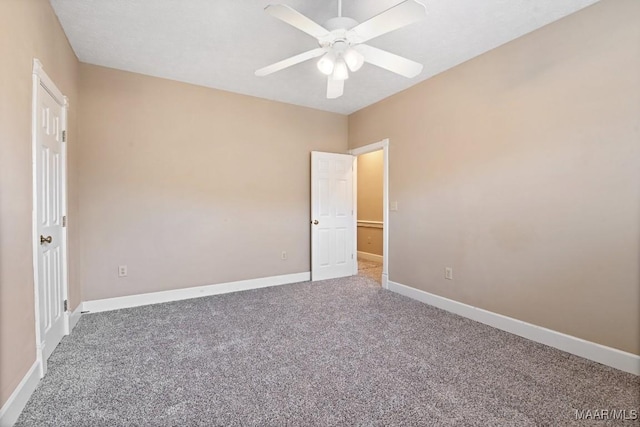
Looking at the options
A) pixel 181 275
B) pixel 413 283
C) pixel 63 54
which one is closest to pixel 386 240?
pixel 413 283

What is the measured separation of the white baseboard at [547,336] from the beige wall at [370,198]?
2.72 m

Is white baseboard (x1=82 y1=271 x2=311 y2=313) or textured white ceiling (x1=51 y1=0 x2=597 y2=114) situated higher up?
textured white ceiling (x1=51 y1=0 x2=597 y2=114)

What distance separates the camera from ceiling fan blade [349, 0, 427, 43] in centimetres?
150

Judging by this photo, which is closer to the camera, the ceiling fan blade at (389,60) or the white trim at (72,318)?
the ceiling fan blade at (389,60)

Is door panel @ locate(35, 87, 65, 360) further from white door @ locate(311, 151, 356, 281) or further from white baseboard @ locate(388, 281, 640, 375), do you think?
white baseboard @ locate(388, 281, 640, 375)

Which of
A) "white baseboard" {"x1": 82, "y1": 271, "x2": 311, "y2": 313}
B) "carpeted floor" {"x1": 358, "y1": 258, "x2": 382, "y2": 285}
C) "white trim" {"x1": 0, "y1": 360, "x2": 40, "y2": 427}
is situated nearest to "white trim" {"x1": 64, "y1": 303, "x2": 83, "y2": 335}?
"white baseboard" {"x1": 82, "y1": 271, "x2": 311, "y2": 313}

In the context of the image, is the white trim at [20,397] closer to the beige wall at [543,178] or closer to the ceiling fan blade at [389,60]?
the ceiling fan blade at [389,60]

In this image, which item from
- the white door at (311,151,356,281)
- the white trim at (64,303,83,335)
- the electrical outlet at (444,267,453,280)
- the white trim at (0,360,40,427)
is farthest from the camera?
the white door at (311,151,356,281)

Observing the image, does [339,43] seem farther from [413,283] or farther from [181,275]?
[181,275]

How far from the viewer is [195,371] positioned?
205 cm

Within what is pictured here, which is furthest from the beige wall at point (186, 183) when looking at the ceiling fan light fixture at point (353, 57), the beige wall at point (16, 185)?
the ceiling fan light fixture at point (353, 57)

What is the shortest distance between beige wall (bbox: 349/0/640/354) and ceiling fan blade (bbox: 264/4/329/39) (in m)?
1.96

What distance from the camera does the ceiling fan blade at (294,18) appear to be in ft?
5.24

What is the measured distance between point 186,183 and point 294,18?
2.66 meters
